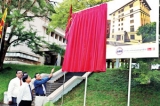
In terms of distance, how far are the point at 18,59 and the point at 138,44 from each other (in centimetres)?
1854

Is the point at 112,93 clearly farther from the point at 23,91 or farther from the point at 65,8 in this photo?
the point at 65,8

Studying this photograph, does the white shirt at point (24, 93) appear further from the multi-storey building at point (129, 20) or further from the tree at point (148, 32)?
the tree at point (148, 32)

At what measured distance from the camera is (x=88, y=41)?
26.2 feet

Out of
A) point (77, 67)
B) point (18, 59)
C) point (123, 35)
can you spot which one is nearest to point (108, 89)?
point (77, 67)

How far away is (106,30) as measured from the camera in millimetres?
7820

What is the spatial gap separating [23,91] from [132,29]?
342 cm

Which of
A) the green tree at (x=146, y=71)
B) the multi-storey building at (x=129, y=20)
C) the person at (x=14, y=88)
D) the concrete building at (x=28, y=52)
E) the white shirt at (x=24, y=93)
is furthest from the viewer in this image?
the concrete building at (x=28, y=52)

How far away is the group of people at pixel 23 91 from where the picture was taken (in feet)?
20.4

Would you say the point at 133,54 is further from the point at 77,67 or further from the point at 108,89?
the point at 108,89

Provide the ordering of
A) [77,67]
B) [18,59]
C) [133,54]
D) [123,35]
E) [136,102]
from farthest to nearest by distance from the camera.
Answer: [18,59], [136,102], [77,67], [123,35], [133,54]

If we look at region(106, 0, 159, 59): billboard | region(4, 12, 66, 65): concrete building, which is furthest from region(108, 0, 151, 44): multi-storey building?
region(4, 12, 66, 65): concrete building

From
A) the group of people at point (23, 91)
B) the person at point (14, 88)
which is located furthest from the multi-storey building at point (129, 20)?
the person at point (14, 88)

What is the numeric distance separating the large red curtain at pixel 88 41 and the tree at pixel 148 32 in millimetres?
1113

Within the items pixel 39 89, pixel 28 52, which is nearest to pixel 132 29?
pixel 39 89
